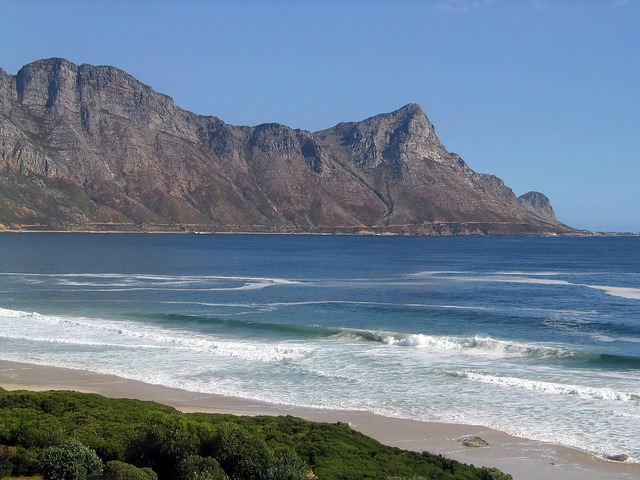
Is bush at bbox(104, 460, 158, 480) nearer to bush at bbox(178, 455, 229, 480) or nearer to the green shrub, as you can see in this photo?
bush at bbox(178, 455, 229, 480)

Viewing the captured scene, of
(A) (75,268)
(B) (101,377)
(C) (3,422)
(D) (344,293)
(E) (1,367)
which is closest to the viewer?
(C) (3,422)

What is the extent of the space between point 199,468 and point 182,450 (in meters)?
1.09

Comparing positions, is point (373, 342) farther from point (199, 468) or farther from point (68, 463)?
point (68, 463)

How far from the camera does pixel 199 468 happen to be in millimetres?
15219

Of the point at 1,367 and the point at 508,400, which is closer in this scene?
the point at 508,400

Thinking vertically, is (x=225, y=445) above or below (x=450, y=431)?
above

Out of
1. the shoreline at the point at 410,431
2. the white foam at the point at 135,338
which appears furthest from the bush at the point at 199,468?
the white foam at the point at 135,338

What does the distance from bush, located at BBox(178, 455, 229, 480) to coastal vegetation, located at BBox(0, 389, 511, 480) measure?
2 centimetres

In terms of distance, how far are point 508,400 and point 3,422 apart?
1824 centimetres

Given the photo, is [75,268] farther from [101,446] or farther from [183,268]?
[101,446]

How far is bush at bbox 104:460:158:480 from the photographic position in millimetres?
14539

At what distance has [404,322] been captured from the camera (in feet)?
167

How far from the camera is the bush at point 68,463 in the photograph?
49.5ft

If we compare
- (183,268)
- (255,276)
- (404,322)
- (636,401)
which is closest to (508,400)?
(636,401)
